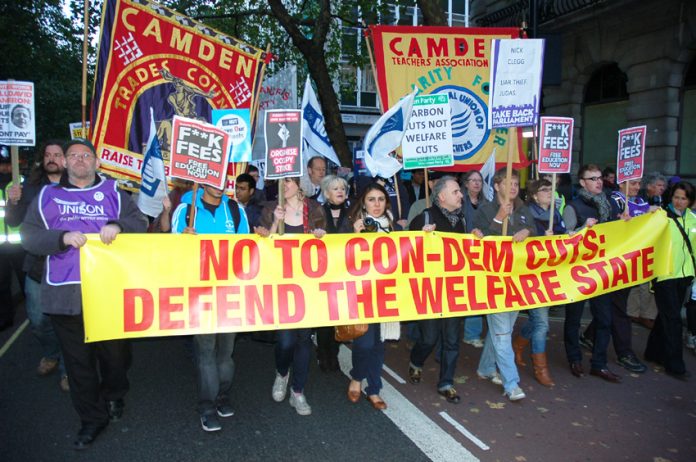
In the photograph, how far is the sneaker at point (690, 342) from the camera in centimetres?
609

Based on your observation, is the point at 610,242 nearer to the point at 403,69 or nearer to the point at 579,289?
the point at 579,289

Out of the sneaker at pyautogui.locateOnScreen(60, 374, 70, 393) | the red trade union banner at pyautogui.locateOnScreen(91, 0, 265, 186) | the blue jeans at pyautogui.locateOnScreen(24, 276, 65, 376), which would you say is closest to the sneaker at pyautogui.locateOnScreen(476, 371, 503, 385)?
the sneaker at pyautogui.locateOnScreen(60, 374, 70, 393)

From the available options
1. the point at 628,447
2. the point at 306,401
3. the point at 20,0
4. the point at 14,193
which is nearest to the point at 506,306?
the point at 628,447

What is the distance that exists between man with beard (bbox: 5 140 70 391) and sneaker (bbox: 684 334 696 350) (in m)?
6.50

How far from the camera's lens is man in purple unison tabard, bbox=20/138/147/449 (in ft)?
12.1

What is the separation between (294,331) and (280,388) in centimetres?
60

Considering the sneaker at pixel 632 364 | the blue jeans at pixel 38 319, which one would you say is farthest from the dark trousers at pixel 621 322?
the blue jeans at pixel 38 319

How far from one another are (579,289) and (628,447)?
61.7 inches

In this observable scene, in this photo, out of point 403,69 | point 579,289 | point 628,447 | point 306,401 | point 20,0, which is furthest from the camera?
point 20,0

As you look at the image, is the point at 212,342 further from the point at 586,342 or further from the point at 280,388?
the point at 586,342

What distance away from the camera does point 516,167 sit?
22.6 ft

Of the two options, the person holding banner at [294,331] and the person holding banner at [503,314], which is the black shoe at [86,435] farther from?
the person holding banner at [503,314]

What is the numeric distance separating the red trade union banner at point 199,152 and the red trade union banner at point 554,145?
10.1 ft

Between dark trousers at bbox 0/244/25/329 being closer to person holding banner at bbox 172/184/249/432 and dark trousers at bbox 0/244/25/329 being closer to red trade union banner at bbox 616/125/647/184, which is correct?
person holding banner at bbox 172/184/249/432
